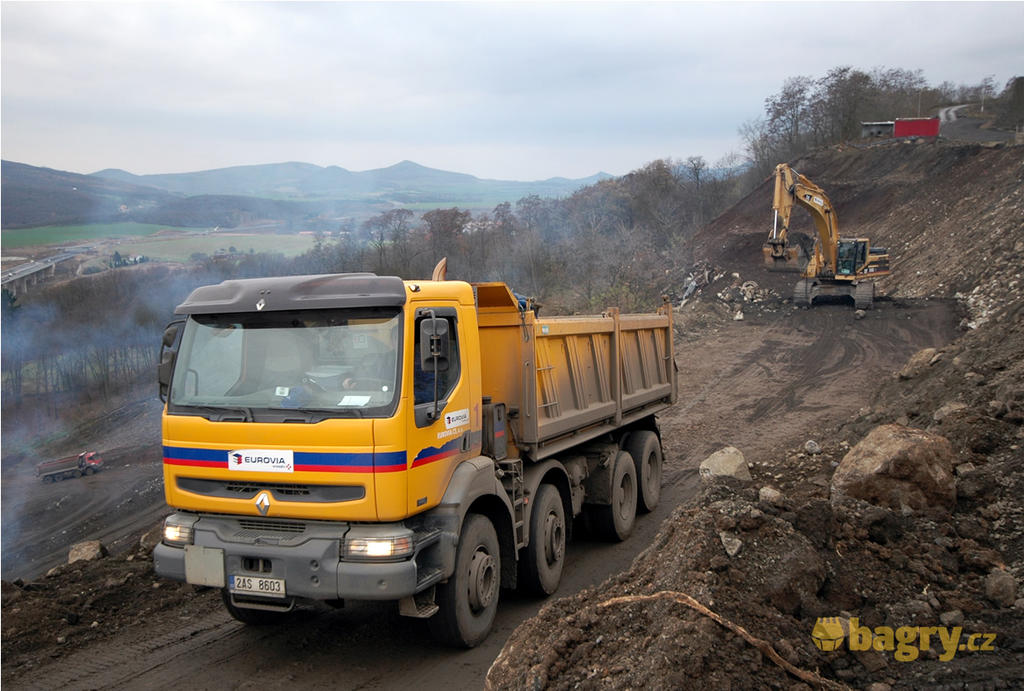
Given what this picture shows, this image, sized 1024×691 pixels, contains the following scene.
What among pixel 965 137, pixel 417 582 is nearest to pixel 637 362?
pixel 417 582

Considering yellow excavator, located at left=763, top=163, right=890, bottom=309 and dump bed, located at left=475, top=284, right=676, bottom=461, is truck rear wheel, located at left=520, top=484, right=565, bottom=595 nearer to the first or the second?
dump bed, located at left=475, top=284, right=676, bottom=461

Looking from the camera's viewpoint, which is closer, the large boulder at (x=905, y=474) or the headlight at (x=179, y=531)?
the headlight at (x=179, y=531)

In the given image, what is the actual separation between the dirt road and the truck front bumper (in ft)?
2.62

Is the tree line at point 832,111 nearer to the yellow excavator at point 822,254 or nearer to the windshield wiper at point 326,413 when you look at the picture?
the yellow excavator at point 822,254

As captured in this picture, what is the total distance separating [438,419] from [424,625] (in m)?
1.83

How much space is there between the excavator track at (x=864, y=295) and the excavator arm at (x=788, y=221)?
5.08 ft

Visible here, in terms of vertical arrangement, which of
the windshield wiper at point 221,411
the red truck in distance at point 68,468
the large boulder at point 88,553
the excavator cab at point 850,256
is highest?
the excavator cab at point 850,256

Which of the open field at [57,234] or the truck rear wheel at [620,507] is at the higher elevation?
the open field at [57,234]

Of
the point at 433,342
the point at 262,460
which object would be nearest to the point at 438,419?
the point at 433,342

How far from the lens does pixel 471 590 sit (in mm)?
5715

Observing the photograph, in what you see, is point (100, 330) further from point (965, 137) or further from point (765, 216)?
point (965, 137)

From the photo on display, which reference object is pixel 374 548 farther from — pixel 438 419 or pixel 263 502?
pixel 438 419

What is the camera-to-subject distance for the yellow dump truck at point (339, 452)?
496 cm

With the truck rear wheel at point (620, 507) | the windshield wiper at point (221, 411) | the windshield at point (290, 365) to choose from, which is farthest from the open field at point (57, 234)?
the windshield wiper at point (221, 411)
